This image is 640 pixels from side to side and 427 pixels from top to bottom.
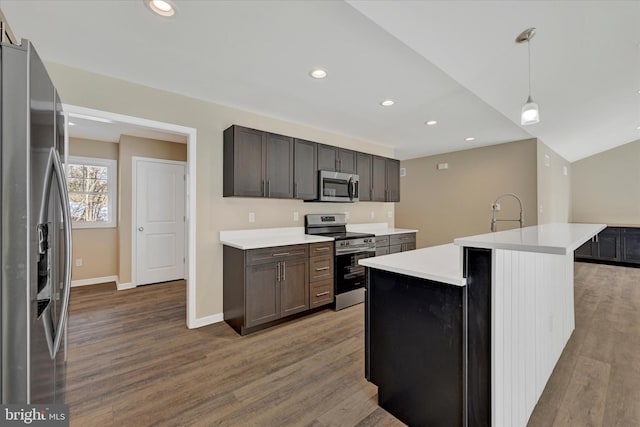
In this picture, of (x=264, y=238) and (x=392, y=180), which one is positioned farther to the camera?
(x=392, y=180)

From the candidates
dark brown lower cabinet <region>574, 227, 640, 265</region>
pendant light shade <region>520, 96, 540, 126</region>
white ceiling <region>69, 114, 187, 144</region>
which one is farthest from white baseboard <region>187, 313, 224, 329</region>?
dark brown lower cabinet <region>574, 227, 640, 265</region>

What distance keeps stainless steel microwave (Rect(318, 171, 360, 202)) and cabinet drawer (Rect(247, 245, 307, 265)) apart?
918mm

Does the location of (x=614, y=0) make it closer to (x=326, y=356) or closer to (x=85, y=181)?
(x=326, y=356)

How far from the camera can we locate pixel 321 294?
10.8 feet

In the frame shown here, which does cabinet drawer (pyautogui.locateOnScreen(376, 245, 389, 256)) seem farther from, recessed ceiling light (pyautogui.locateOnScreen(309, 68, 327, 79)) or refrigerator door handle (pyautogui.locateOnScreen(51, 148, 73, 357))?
refrigerator door handle (pyautogui.locateOnScreen(51, 148, 73, 357))

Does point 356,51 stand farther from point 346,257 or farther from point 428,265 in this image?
point 346,257

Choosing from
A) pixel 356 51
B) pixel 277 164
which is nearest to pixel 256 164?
pixel 277 164

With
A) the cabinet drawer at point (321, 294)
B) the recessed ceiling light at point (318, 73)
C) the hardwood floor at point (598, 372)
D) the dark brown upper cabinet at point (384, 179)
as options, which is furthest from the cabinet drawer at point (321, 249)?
the hardwood floor at point (598, 372)

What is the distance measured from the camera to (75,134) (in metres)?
4.29

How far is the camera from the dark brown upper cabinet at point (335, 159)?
12.4 feet

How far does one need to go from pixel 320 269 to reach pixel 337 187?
124 centimetres

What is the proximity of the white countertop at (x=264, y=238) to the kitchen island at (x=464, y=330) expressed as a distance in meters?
1.38

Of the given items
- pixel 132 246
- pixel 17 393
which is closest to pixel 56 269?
pixel 17 393

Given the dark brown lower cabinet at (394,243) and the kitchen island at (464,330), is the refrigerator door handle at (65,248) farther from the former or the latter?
the dark brown lower cabinet at (394,243)
